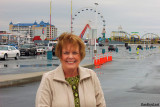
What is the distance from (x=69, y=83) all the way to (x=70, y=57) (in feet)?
0.90

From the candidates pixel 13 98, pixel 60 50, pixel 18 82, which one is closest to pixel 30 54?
pixel 18 82

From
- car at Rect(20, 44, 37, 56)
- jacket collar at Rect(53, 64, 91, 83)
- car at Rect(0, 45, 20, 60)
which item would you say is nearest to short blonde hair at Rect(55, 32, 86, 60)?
jacket collar at Rect(53, 64, 91, 83)

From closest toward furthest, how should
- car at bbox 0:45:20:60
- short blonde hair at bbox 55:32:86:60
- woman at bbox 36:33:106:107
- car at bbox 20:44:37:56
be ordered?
woman at bbox 36:33:106:107
short blonde hair at bbox 55:32:86:60
car at bbox 0:45:20:60
car at bbox 20:44:37:56

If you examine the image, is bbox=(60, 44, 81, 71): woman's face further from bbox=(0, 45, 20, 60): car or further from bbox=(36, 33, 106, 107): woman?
bbox=(0, 45, 20, 60): car

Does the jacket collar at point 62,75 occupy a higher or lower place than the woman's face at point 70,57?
lower

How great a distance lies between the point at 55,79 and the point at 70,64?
10.0 inches

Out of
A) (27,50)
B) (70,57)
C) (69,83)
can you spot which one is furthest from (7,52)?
(69,83)

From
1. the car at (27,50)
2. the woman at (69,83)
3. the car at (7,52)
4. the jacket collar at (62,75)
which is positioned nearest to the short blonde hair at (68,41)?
the woman at (69,83)

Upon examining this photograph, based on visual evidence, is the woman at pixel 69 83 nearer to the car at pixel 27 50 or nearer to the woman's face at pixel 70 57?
the woman's face at pixel 70 57

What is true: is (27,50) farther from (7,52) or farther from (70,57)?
(70,57)

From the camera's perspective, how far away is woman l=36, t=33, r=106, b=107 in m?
3.06

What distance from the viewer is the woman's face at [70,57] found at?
3246 millimetres

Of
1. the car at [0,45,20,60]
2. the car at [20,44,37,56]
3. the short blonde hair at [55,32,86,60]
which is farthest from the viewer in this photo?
the car at [20,44,37,56]

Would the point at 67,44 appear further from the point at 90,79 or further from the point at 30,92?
the point at 30,92
